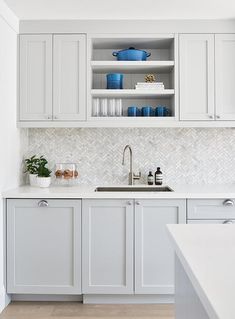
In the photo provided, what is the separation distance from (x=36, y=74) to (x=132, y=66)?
2.78 ft

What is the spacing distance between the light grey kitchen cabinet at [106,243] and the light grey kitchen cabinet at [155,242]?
0.21 ft

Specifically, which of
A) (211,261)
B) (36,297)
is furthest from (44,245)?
(211,261)

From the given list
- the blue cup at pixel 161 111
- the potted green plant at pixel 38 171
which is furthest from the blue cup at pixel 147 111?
the potted green plant at pixel 38 171

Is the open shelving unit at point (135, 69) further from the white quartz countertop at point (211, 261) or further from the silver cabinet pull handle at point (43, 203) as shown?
the white quartz countertop at point (211, 261)

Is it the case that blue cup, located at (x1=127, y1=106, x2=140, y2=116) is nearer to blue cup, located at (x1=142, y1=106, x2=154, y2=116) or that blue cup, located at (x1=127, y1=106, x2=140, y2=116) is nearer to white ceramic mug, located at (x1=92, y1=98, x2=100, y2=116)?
blue cup, located at (x1=142, y1=106, x2=154, y2=116)

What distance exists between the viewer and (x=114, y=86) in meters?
3.38

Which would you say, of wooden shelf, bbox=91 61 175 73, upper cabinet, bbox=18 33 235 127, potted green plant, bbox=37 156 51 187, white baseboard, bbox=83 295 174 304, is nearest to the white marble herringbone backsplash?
potted green plant, bbox=37 156 51 187

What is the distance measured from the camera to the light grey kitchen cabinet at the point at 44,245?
2.97 metres

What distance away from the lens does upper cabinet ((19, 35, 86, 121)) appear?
10.7ft

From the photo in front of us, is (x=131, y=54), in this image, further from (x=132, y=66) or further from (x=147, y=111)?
(x=147, y=111)

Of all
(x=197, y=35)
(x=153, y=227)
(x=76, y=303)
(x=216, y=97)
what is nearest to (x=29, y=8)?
(x=197, y=35)

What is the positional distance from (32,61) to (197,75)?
144 cm

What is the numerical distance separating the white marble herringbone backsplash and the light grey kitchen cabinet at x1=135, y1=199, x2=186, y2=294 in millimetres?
704

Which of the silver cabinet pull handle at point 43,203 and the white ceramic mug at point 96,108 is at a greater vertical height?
the white ceramic mug at point 96,108
